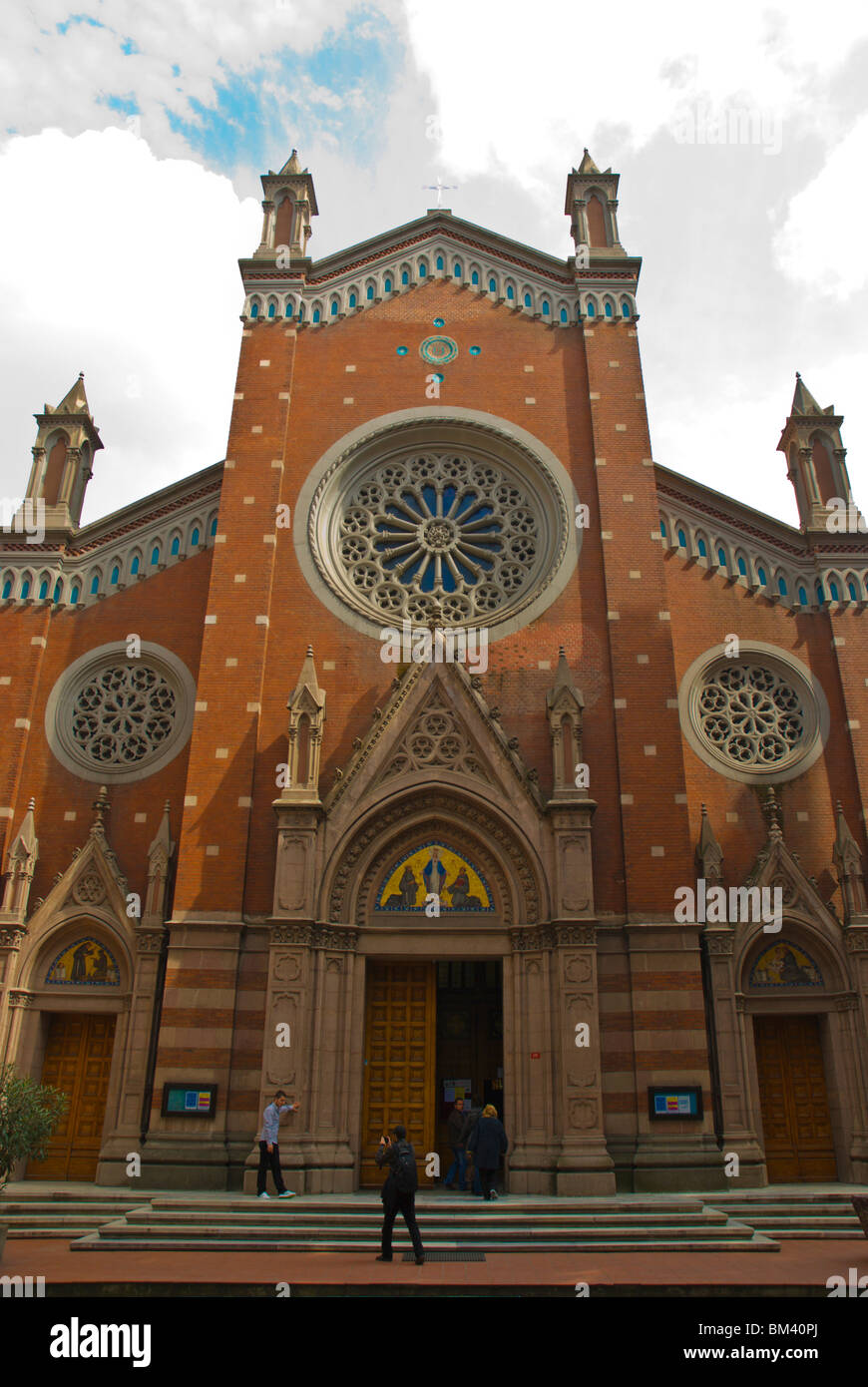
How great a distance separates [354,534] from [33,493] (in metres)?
8.26

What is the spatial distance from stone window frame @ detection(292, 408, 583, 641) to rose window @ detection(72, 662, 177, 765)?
4469 millimetres

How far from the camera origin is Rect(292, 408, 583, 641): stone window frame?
22.8 metres

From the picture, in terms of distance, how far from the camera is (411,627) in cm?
2261

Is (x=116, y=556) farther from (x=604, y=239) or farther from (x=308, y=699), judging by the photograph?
(x=604, y=239)

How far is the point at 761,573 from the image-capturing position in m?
24.4

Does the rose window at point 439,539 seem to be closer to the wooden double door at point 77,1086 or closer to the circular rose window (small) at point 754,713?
the circular rose window (small) at point 754,713

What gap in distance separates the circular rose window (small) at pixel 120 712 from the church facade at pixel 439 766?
10 centimetres

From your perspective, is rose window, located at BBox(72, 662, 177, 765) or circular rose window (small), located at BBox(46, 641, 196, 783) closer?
circular rose window (small), located at BBox(46, 641, 196, 783)

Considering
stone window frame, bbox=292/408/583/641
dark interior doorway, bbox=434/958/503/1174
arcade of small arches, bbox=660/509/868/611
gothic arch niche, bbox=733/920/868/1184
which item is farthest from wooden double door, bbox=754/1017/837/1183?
stone window frame, bbox=292/408/583/641

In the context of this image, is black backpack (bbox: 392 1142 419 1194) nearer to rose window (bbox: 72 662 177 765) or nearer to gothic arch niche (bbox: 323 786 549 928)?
gothic arch niche (bbox: 323 786 549 928)

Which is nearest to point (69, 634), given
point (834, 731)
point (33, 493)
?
point (33, 493)

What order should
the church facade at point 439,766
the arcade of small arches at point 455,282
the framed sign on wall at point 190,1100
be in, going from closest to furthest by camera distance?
the framed sign on wall at point 190,1100
the church facade at point 439,766
the arcade of small arches at point 455,282

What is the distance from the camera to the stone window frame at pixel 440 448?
22812mm

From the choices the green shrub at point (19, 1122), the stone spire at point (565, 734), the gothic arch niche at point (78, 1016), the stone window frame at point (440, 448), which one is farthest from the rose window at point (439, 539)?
the green shrub at point (19, 1122)
